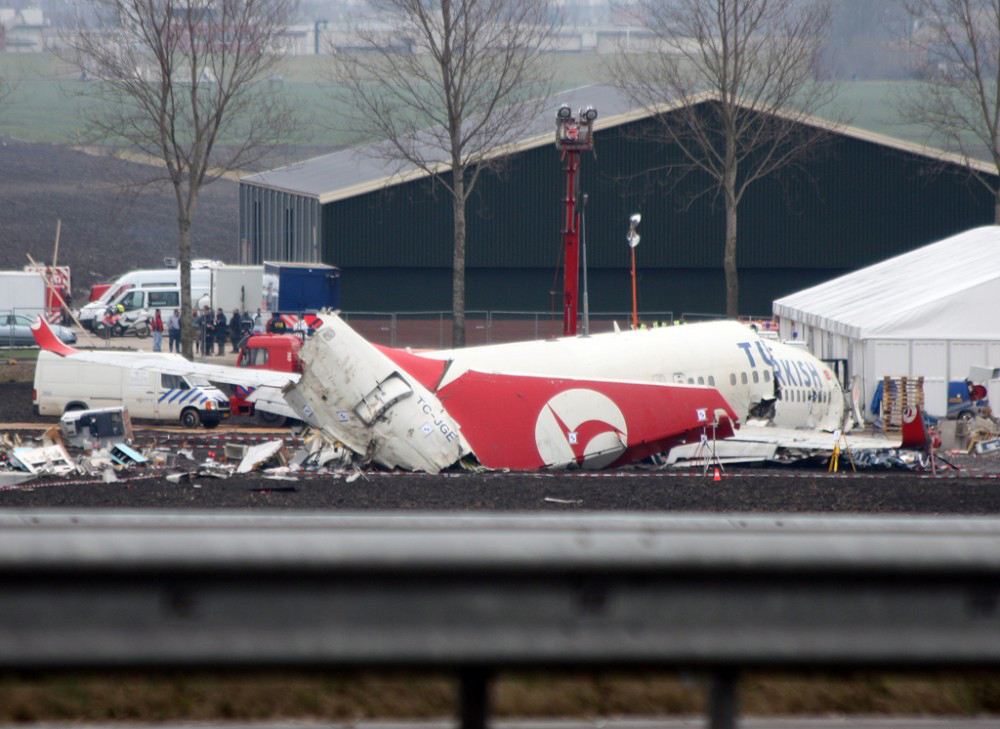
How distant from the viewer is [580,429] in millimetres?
22406

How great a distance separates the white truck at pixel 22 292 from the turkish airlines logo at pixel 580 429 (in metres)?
36.2

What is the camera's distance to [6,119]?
389 ft

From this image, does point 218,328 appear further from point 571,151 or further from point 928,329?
point 928,329

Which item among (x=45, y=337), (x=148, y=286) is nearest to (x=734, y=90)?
(x=148, y=286)

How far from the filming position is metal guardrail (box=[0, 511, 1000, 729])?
383 centimetres

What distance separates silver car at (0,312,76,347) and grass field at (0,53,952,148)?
164 feet

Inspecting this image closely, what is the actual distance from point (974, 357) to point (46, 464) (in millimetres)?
23166

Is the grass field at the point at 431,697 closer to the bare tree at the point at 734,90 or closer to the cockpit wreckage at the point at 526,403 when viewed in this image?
the cockpit wreckage at the point at 526,403

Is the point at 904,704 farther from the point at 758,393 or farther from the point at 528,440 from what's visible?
the point at 758,393

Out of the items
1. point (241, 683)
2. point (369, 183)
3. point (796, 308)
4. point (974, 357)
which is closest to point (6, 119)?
point (369, 183)

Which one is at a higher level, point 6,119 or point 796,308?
point 6,119

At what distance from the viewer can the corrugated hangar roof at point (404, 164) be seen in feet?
177

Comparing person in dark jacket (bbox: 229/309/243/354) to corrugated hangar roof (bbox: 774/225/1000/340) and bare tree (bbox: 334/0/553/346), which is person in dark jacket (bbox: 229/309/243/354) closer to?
bare tree (bbox: 334/0/553/346)

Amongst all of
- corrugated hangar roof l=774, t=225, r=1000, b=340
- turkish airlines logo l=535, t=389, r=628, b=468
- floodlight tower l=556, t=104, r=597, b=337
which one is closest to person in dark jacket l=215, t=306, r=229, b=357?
floodlight tower l=556, t=104, r=597, b=337
